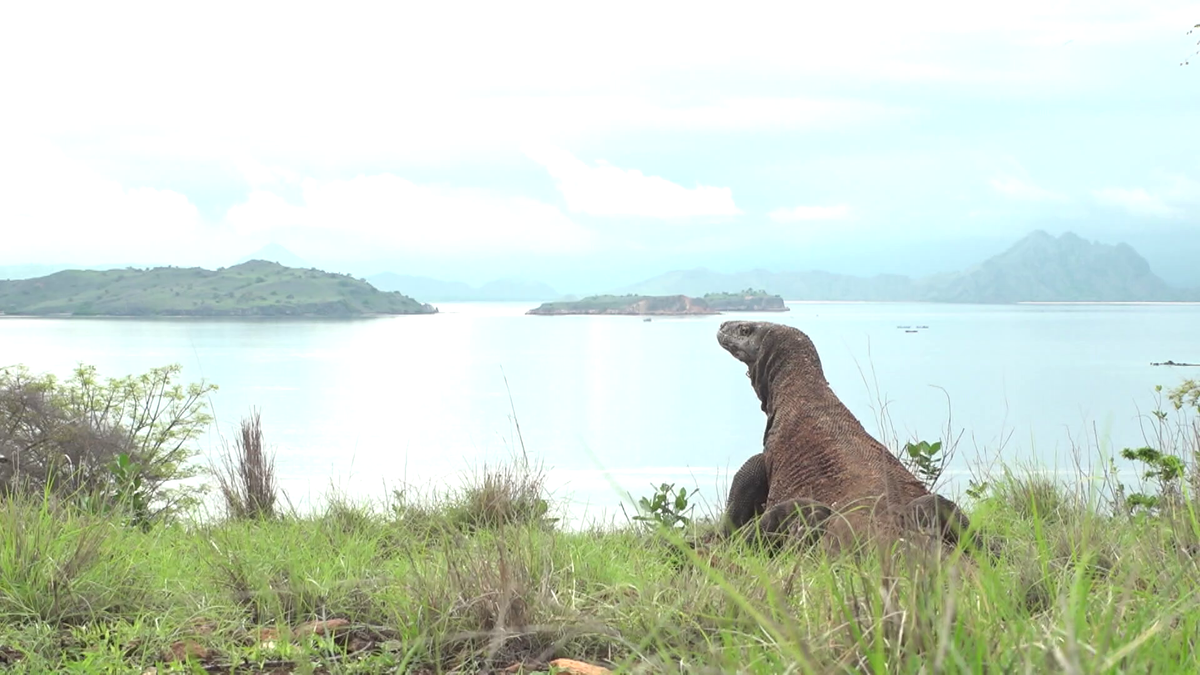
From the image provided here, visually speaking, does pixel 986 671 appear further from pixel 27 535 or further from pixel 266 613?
pixel 27 535

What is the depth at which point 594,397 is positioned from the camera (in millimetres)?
55500

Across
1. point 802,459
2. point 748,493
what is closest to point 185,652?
point 802,459

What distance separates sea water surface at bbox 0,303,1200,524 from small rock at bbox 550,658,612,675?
3.25 ft

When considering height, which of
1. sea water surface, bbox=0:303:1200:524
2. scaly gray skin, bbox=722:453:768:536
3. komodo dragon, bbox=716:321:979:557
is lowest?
sea water surface, bbox=0:303:1200:524

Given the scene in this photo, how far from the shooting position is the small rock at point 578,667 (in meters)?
3.12

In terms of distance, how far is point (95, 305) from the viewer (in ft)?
366

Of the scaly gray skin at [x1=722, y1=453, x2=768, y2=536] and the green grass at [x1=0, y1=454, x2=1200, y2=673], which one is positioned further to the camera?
the scaly gray skin at [x1=722, y1=453, x2=768, y2=536]

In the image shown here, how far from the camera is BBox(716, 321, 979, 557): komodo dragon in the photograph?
200 inches

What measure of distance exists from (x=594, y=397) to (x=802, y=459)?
4978 cm

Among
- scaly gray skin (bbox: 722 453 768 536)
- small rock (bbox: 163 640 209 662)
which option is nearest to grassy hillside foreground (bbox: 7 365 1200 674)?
small rock (bbox: 163 640 209 662)

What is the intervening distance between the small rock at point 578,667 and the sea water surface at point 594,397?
0.99 metres

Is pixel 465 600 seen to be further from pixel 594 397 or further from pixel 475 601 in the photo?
pixel 594 397

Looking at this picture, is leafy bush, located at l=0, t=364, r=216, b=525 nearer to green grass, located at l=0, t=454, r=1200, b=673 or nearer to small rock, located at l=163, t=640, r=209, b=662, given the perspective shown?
green grass, located at l=0, t=454, r=1200, b=673

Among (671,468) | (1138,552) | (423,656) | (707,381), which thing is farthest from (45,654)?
(707,381)
